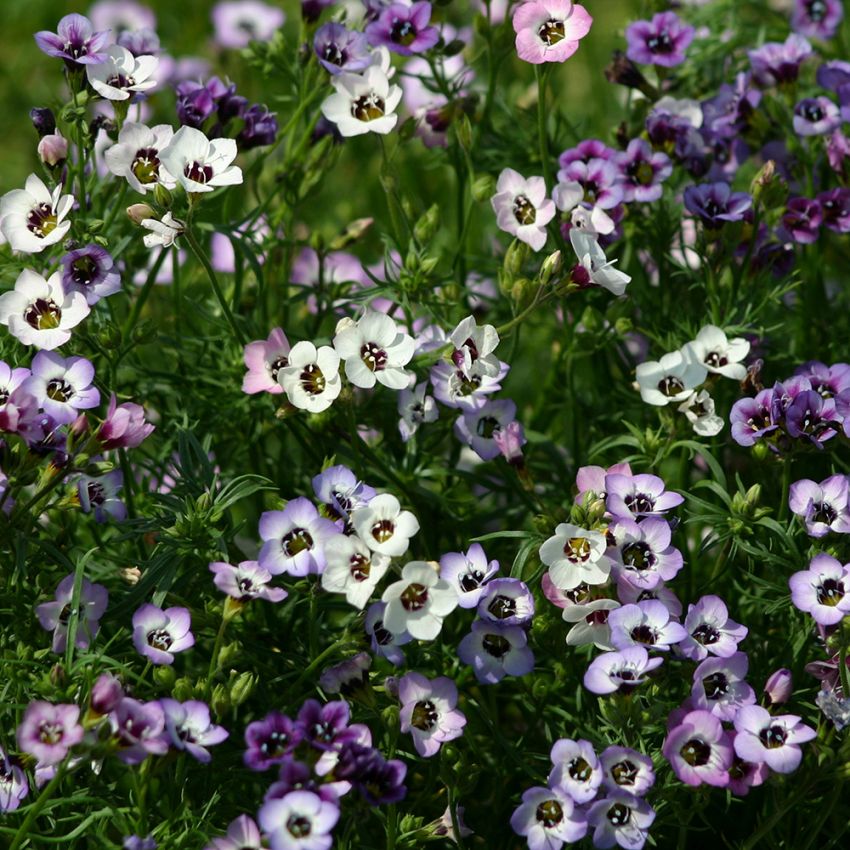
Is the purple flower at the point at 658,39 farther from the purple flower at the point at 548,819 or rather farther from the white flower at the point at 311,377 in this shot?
the purple flower at the point at 548,819

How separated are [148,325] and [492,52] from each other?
1080 millimetres

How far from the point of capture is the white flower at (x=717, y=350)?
2.57m

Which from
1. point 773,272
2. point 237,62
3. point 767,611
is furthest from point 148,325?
point 237,62

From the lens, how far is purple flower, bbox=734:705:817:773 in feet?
6.75

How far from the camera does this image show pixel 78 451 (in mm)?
2193

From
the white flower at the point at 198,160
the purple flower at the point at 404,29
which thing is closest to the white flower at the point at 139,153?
the white flower at the point at 198,160

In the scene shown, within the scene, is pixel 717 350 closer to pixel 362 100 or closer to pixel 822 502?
pixel 822 502

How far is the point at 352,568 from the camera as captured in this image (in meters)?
2.12

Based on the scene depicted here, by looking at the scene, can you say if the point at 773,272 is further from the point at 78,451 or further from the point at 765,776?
the point at 78,451

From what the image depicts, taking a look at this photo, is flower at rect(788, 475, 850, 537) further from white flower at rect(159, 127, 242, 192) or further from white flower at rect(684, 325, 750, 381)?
white flower at rect(159, 127, 242, 192)

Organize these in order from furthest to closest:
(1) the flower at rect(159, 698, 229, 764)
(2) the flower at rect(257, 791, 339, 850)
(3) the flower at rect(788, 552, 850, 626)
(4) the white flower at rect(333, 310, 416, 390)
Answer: (4) the white flower at rect(333, 310, 416, 390) → (3) the flower at rect(788, 552, 850, 626) → (1) the flower at rect(159, 698, 229, 764) → (2) the flower at rect(257, 791, 339, 850)

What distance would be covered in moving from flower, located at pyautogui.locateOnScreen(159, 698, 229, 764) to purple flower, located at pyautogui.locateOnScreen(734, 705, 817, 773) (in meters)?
0.85

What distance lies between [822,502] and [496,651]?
671mm

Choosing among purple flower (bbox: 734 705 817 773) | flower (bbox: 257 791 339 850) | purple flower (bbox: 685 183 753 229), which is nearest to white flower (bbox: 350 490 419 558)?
flower (bbox: 257 791 339 850)
